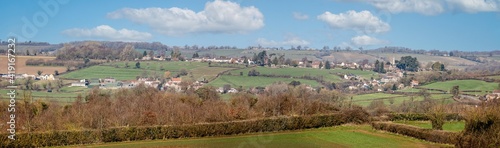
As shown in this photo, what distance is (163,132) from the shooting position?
139 feet

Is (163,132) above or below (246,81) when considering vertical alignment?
below

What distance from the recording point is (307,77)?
12294 cm

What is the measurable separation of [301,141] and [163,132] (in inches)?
468

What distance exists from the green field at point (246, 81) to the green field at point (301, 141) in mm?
58260

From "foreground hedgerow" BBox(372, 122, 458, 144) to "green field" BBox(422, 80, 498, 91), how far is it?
53.2m

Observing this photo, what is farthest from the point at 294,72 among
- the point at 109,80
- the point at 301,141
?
the point at 301,141

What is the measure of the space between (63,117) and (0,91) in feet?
81.5

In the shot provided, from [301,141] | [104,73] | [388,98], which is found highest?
[104,73]

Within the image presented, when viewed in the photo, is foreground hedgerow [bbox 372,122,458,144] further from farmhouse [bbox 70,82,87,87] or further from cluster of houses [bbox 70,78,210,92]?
farmhouse [bbox 70,82,87,87]

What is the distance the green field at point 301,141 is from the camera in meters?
37.9

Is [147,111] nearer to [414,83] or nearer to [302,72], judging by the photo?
[414,83]

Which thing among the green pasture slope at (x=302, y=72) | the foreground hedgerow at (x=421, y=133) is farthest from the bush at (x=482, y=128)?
the green pasture slope at (x=302, y=72)

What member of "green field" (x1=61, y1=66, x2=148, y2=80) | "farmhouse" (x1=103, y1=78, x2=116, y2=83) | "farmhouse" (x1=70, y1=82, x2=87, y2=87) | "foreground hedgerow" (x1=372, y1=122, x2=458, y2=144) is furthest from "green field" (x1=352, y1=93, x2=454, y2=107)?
"farmhouse" (x1=70, y1=82, x2=87, y2=87)

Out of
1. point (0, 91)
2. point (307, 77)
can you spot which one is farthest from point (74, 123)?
point (307, 77)
